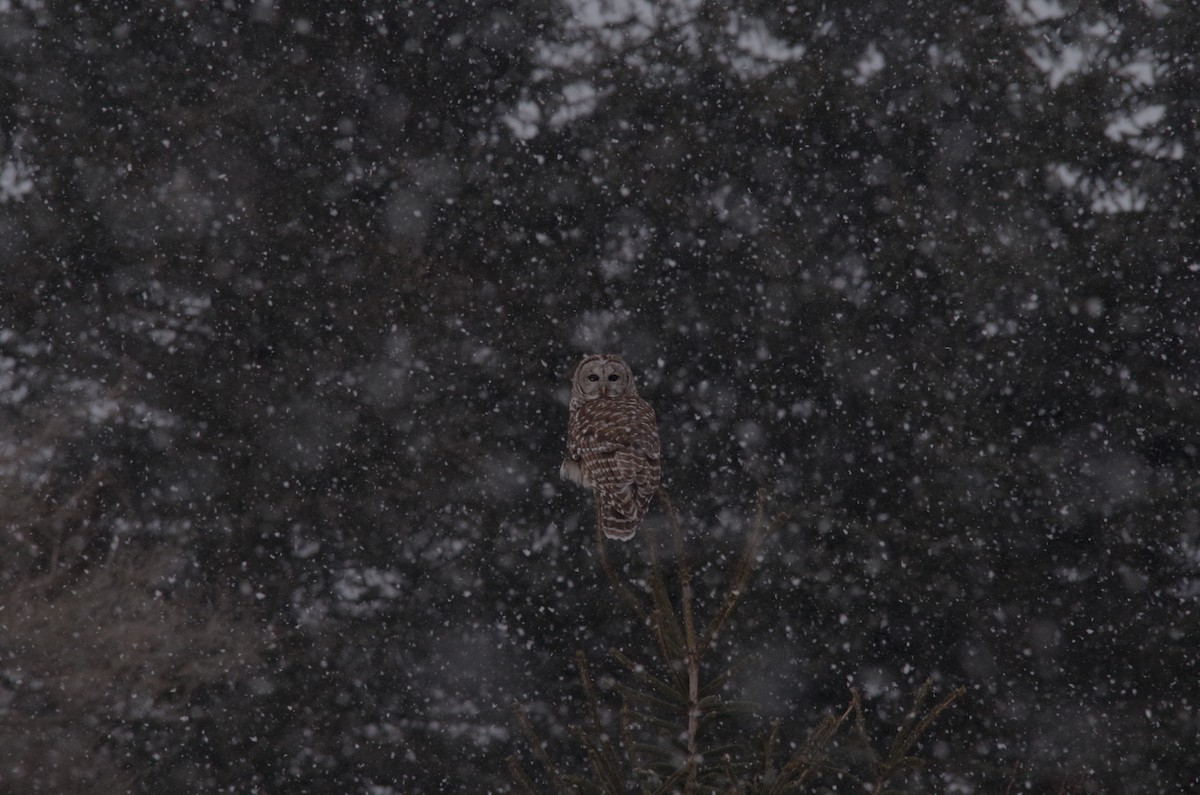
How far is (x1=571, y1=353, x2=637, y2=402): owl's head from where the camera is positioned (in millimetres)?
4281

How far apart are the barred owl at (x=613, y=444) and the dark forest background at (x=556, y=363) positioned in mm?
2158

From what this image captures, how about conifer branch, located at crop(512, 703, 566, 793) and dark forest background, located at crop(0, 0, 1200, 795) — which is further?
dark forest background, located at crop(0, 0, 1200, 795)

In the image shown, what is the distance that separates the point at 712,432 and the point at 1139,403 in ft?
9.19

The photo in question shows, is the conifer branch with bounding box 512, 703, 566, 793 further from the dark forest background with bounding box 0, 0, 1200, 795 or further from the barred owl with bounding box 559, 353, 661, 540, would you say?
the dark forest background with bounding box 0, 0, 1200, 795

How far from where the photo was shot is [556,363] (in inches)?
272

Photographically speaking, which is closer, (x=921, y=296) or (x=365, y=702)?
(x=365, y=702)

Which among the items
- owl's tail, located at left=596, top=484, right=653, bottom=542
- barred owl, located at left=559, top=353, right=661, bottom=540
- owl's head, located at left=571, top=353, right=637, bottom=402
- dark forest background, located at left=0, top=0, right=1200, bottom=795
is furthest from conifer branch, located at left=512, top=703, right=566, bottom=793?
dark forest background, located at left=0, top=0, right=1200, bottom=795

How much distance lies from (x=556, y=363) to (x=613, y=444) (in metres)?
3.11

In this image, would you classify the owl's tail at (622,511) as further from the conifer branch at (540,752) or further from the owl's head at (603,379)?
the conifer branch at (540,752)

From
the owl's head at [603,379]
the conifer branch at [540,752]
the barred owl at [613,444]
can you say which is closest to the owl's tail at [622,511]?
the barred owl at [613,444]

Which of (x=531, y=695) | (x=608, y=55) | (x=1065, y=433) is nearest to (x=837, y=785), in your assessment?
(x=531, y=695)

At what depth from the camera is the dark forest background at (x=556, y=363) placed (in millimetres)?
6312

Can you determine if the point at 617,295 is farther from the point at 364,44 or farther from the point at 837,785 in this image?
the point at 837,785

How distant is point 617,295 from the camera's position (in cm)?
707
